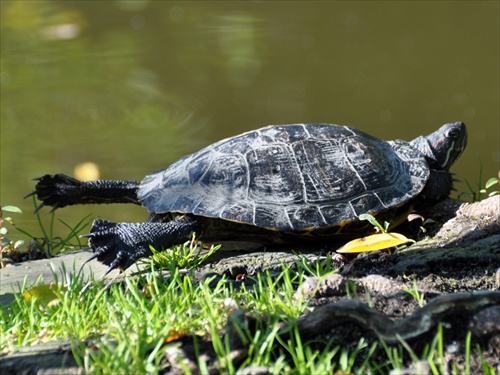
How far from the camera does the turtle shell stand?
11.4 ft

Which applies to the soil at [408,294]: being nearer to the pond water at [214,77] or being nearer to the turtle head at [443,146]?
the turtle head at [443,146]

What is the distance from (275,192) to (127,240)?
2.59 ft

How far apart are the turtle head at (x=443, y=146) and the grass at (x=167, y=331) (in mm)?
2052

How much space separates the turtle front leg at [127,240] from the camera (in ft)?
10.4

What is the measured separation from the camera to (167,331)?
76.0 inches

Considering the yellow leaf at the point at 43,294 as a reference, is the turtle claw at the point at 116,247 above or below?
above

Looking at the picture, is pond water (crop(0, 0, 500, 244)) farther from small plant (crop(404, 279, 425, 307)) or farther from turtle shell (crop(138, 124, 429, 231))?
small plant (crop(404, 279, 425, 307))

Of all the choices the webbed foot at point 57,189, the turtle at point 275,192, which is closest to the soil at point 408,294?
the turtle at point 275,192

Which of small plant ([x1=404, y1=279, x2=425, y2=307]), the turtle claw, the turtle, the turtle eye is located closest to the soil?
small plant ([x1=404, y1=279, x2=425, y2=307])

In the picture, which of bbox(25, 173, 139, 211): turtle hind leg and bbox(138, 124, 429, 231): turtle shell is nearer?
bbox(138, 124, 429, 231): turtle shell

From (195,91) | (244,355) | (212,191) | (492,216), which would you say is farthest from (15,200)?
(244,355)

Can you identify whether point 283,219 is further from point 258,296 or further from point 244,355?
point 244,355

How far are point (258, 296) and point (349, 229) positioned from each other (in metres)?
1.28

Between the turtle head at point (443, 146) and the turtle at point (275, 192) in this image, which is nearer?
the turtle at point (275, 192)
